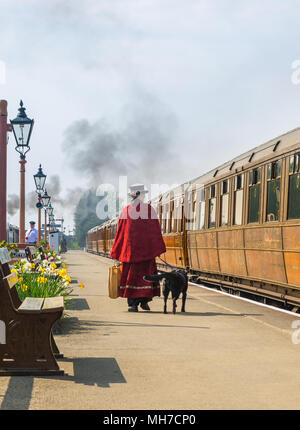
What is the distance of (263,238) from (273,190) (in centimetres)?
98

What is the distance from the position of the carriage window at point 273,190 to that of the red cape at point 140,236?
7.10 feet

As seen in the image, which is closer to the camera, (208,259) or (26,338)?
(26,338)

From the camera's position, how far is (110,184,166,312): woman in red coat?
1159 cm

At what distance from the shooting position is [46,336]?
20.6 ft

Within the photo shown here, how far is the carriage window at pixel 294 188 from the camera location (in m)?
11.2

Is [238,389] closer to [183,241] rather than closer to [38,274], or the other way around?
[38,274]

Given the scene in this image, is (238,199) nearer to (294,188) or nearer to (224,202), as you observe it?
(224,202)

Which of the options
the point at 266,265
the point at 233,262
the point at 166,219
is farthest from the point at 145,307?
the point at 166,219

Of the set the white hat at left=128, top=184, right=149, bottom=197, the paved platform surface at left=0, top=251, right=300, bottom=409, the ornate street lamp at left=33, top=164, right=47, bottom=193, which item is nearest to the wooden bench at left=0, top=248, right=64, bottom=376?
the paved platform surface at left=0, top=251, right=300, bottom=409

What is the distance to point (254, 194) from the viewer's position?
13.9 metres

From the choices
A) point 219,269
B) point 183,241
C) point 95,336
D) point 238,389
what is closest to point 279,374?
point 238,389

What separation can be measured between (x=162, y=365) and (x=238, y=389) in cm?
119

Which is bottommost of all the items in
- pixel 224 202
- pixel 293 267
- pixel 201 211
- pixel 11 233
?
pixel 293 267

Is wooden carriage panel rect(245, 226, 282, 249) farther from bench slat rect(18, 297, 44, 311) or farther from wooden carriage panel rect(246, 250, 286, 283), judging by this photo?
bench slat rect(18, 297, 44, 311)
